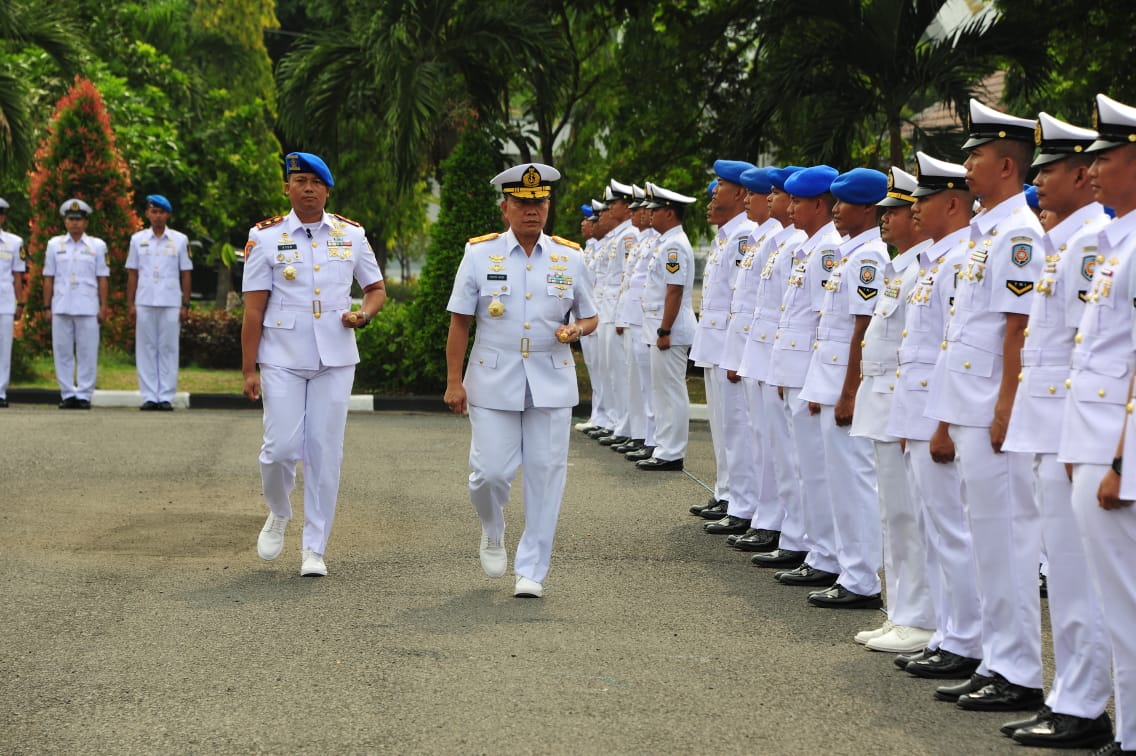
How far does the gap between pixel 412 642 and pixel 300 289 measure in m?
2.40

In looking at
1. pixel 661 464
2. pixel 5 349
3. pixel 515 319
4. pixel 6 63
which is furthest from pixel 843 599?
pixel 6 63

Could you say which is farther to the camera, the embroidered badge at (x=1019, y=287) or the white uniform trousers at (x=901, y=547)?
the white uniform trousers at (x=901, y=547)

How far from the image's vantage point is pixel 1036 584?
5.69 metres

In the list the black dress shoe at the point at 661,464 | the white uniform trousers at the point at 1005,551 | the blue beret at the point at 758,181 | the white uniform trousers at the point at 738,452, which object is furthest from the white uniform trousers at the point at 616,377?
the white uniform trousers at the point at 1005,551

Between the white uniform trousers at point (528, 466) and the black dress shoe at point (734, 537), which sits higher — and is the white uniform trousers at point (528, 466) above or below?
above

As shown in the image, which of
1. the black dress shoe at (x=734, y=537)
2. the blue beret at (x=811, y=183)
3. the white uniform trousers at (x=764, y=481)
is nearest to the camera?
the blue beret at (x=811, y=183)

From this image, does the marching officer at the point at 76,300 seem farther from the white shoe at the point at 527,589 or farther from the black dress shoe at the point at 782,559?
the white shoe at the point at 527,589

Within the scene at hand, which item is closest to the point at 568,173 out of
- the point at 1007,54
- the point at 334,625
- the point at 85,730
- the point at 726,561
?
the point at 1007,54

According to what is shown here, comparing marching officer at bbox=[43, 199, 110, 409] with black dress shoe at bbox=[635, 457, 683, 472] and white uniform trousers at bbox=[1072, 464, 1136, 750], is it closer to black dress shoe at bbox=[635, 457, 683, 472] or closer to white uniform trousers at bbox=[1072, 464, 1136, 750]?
black dress shoe at bbox=[635, 457, 683, 472]

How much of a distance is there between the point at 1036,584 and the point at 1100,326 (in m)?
1.25

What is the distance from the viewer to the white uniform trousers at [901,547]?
6.73 m

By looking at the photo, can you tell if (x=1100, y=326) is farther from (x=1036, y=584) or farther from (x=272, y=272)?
(x=272, y=272)

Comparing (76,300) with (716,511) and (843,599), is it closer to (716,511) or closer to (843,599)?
(716,511)

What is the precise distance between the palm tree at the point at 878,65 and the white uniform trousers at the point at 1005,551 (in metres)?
10.4
